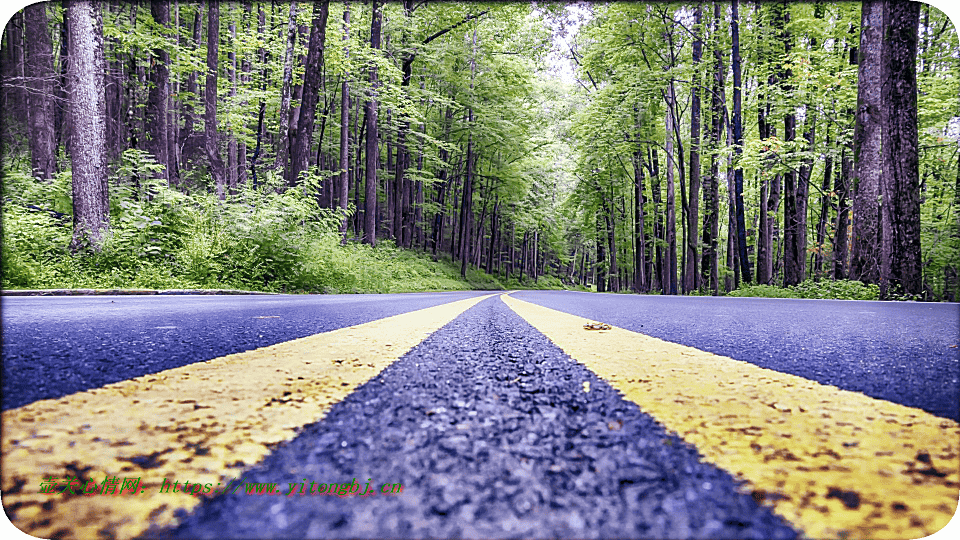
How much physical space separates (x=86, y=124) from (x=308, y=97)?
493 centimetres

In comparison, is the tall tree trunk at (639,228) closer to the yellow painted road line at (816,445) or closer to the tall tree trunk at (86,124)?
the tall tree trunk at (86,124)

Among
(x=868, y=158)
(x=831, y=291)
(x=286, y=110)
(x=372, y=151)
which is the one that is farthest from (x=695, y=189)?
(x=286, y=110)

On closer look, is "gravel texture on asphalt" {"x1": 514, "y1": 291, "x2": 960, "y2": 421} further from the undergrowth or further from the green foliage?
the undergrowth

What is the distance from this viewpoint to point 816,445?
0.76 m

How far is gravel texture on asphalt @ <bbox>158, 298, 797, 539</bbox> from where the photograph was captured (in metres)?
0.53

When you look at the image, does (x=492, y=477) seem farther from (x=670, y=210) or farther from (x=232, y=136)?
(x=232, y=136)

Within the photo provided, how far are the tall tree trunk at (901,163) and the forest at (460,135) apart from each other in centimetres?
3

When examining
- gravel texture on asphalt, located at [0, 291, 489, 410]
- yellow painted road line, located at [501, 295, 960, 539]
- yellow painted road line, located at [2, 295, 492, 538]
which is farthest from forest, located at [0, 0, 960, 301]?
yellow painted road line, located at [501, 295, 960, 539]

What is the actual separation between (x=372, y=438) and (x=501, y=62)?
24788mm

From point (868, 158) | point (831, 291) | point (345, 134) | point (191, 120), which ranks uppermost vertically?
point (191, 120)

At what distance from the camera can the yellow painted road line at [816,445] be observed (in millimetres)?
551

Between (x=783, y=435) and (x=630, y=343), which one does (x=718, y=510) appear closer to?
(x=783, y=435)

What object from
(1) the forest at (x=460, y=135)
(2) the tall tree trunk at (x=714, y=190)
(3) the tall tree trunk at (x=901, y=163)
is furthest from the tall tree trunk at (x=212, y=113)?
(3) the tall tree trunk at (x=901, y=163)

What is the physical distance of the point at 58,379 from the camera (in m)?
1.17
